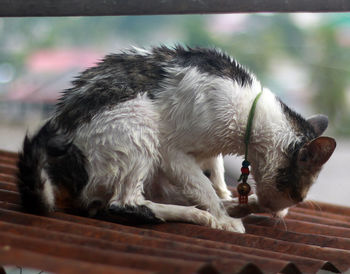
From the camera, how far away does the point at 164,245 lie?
203 centimetres

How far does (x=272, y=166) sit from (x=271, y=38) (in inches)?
216

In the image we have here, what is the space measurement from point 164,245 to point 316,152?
101cm

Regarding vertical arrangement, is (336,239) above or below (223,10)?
below

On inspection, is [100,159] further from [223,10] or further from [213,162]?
[223,10]

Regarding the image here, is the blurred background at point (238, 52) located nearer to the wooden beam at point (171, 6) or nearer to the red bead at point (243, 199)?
the wooden beam at point (171, 6)

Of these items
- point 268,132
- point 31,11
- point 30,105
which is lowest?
point 30,105

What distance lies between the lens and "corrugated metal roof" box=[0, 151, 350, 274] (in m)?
1.64

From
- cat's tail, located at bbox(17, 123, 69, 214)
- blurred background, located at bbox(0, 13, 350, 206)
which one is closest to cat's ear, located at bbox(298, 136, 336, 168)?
cat's tail, located at bbox(17, 123, 69, 214)

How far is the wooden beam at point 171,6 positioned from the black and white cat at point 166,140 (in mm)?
374

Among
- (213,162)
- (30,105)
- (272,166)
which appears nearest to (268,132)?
(272,166)

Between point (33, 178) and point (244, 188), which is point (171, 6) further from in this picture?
Answer: point (33, 178)

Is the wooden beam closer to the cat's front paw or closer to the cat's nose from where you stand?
the cat's nose

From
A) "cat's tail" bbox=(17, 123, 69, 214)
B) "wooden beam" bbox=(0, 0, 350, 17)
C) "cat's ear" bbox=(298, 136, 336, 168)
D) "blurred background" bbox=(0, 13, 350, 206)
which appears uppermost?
"wooden beam" bbox=(0, 0, 350, 17)

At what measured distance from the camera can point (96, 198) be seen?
2.68 meters
